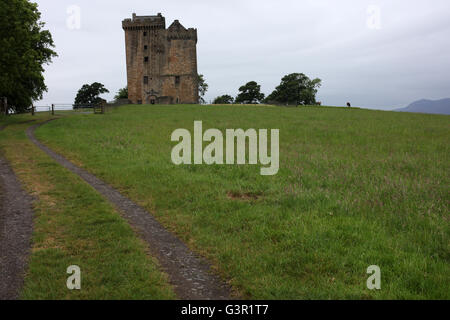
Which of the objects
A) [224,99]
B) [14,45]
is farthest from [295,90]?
[14,45]

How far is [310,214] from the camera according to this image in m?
8.08

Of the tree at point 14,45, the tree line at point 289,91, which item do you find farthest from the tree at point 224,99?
the tree at point 14,45

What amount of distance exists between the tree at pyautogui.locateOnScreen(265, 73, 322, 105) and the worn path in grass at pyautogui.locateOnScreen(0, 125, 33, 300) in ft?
300

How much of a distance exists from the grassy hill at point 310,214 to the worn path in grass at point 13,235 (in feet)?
9.75

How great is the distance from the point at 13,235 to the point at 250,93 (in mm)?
98190

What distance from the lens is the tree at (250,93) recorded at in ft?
333

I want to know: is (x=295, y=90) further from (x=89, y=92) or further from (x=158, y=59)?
(x=89, y=92)

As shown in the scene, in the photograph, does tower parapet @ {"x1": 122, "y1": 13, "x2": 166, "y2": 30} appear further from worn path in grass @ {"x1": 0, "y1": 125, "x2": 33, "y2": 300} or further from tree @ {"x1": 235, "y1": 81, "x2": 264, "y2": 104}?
worn path in grass @ {"x1": 0, "y1": 125, "x2": 33, "y2": 300}

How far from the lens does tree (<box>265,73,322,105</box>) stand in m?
98.1

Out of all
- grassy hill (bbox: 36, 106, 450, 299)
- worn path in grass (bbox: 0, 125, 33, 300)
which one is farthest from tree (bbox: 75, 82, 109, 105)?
worn path in grass (bbox: 0, 125, 33, 300)

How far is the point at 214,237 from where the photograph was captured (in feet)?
23.4

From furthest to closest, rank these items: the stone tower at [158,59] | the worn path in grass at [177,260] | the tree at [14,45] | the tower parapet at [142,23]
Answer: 1. the stone tower at [158,59]
2. the tower parapet at [142,23]
3. the tree at [14,45]
4. the worn path in grass at [177,260]

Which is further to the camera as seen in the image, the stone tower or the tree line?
the tree line

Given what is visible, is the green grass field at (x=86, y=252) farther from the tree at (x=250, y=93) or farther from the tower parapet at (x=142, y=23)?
the tree at (x=250, y=93)
